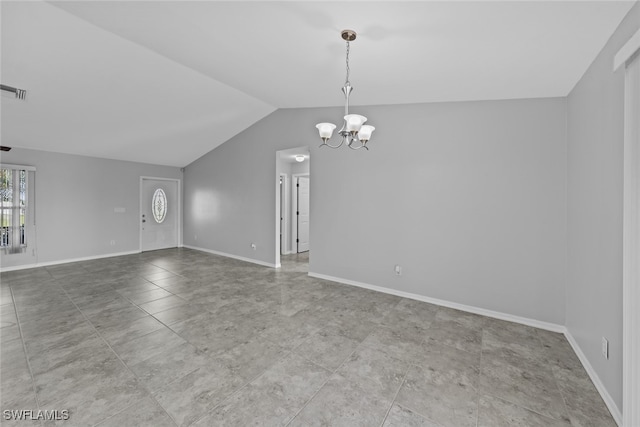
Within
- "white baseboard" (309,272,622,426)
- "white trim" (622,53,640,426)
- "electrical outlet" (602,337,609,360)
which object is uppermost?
"white trim" (622,53,640,426)

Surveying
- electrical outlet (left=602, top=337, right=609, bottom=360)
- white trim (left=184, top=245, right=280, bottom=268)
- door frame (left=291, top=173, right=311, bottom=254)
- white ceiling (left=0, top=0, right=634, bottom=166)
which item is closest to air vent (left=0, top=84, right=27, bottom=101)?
white ceiling (left=0, top=0, right=634, bottom=166)

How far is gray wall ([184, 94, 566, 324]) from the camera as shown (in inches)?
114

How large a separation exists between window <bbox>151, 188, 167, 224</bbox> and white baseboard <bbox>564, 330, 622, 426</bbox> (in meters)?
8.57

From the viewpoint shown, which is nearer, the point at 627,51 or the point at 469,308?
the point at 627,51

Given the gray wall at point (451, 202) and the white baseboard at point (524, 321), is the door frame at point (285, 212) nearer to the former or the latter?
the gray wall at point (451, 202)

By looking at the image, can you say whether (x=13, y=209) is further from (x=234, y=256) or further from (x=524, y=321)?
(x=524, y=321)

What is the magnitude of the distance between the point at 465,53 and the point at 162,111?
4.66 metres

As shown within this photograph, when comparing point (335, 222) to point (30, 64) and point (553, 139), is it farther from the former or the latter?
point (30, 64)

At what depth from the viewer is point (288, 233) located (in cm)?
696

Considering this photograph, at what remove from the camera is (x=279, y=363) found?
2238mm

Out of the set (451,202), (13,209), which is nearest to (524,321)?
(451,202)

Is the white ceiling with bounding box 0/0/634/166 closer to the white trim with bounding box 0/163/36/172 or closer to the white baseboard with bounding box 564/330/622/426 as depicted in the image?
the white trim with bounding box 0/163/36/172

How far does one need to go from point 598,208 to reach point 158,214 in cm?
858

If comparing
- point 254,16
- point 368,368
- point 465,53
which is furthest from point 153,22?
point 368,368
